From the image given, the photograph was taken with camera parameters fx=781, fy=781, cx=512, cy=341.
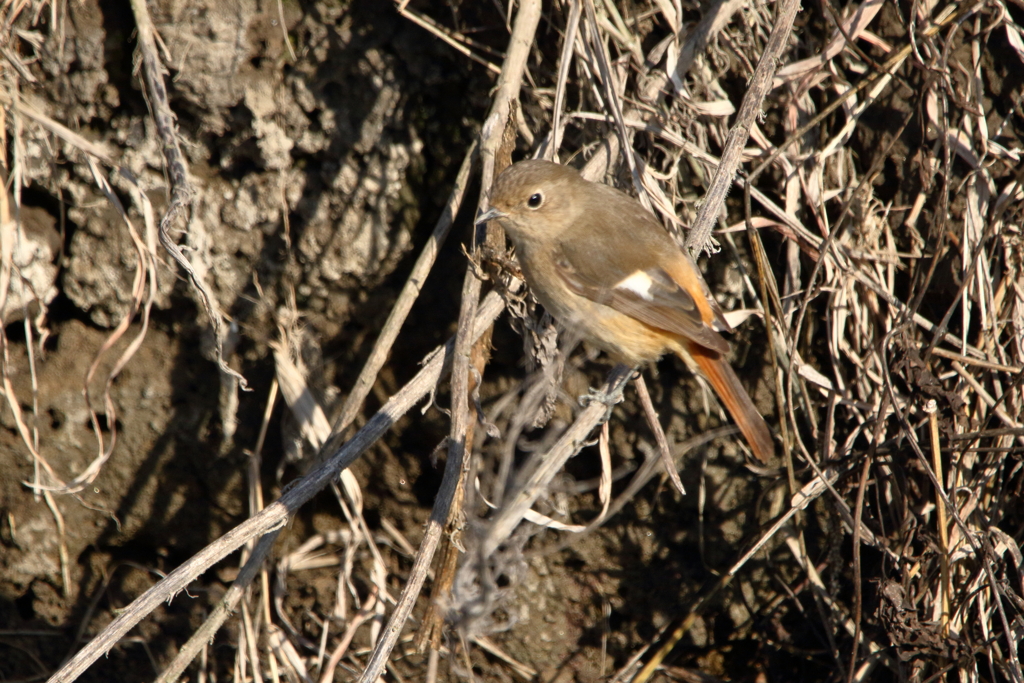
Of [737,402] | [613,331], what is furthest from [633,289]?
[737,402]

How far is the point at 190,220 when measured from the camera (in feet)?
10.4

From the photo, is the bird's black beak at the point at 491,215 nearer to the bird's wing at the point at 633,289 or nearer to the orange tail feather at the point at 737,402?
the bird's wing at the point at 633,289

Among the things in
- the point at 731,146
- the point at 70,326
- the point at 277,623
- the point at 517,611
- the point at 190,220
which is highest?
the point at 731,146

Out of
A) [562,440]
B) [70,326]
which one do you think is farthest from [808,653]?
[70,326]

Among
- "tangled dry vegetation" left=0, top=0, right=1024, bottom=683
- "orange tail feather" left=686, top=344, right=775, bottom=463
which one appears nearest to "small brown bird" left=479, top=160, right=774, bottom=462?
"orange tail feather" left=686, top=344, right=775, bottom=463

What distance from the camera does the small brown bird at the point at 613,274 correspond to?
2.85m

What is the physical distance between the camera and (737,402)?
2867mm

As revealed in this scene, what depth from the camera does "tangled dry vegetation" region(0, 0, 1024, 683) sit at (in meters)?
2.79

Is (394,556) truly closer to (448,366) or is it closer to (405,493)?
(405,493)

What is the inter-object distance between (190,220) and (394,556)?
5.77 ft

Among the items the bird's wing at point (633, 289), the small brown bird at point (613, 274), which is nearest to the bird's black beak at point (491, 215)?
the small brown bird at point (613, 274)

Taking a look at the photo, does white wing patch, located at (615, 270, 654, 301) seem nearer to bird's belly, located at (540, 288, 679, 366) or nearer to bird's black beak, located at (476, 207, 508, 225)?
bird's belly, located at (540, 288, 679, 366)

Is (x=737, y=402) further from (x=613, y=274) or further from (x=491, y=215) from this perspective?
(x=491, y=215)

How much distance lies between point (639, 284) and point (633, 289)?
0.11 ft
